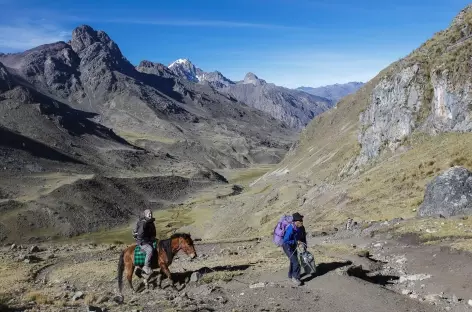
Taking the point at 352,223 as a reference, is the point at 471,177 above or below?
above

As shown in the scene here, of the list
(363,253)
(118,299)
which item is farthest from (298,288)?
(363,253)

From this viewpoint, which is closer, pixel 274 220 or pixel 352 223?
pixel 352 223

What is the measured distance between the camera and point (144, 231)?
1911cm

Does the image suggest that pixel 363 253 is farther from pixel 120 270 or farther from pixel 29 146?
pixel 29 146

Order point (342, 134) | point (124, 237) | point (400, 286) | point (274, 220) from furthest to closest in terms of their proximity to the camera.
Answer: point (342, 134) < point (124, 237) < point (274, 220) < point (400, 286)

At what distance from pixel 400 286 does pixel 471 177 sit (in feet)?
47.7

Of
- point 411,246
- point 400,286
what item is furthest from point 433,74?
point 400,286

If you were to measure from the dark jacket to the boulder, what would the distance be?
1948 centimetres

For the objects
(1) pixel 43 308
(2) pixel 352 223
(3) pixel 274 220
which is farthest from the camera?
(3) pixel 274 220

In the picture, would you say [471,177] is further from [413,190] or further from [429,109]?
[429,109]

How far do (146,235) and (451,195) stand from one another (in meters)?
20.4

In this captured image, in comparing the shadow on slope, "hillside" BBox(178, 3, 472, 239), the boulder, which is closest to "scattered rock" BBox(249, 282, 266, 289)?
"hillside" BBox(178, 3, 472, 239)

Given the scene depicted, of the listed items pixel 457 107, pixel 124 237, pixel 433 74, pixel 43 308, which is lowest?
pixel 124 237

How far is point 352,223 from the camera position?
3544 cm
